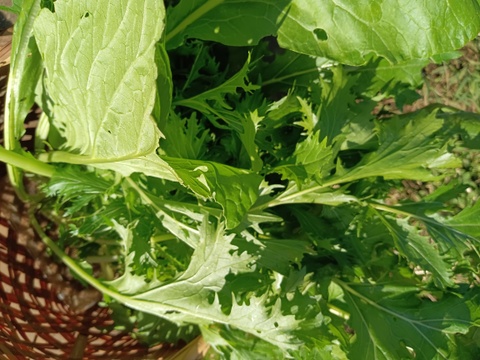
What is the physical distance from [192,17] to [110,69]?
330 millimetres

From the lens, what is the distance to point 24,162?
2.87 ft

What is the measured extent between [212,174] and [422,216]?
1.48ft

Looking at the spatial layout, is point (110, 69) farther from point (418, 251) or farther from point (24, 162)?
point (418, 251)

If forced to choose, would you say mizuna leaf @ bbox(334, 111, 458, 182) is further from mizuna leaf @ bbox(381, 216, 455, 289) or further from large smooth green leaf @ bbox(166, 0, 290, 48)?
large smooth green leaf @ bbox(166, 0, 290, 48)

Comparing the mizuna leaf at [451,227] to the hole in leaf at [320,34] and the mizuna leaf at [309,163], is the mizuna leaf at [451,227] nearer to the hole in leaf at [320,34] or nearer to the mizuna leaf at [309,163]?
the mizuna leaf at [309,163]

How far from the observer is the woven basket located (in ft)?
3.52

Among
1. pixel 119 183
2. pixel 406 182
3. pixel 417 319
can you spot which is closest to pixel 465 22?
pixel 417 319

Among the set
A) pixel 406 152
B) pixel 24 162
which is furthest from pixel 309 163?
pixel 24 162

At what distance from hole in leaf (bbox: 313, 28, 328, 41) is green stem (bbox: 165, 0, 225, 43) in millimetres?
155

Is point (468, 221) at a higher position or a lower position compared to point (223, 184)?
lower

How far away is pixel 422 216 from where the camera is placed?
0.95 meters

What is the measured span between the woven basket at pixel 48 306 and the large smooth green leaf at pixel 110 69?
451 millimetres

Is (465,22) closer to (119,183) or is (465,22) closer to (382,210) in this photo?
(382,210)

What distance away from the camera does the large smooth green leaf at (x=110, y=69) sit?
1.68 feet
